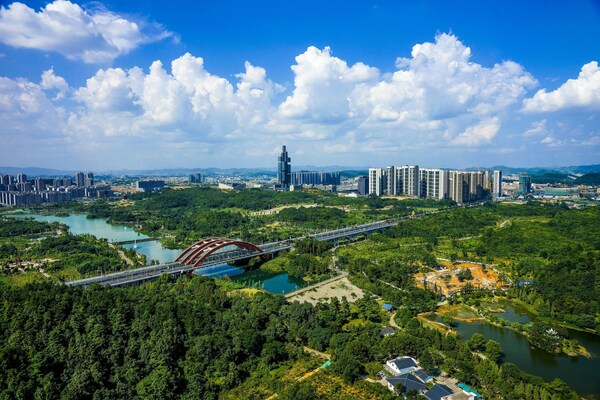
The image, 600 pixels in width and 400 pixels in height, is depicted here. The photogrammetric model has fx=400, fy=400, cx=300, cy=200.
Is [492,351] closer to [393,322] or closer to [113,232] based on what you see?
[393,322]

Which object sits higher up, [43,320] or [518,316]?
[43,320]

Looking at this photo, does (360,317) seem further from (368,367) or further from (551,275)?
(551,275)

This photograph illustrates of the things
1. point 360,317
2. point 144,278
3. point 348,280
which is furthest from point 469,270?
point 144,278

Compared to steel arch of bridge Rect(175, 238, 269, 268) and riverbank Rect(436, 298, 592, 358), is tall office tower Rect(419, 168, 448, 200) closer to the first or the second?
riverbank Rect(436, 298, 592, 358)

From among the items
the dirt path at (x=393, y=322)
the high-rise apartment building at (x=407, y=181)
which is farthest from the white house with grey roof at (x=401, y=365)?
the high-rise apartment building at (x=407, y=181)

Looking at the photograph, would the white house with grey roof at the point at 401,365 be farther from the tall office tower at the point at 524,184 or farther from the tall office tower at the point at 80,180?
the tall office tower at the point at 80,180

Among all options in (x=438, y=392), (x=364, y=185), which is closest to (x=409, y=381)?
(x=438, y=392)

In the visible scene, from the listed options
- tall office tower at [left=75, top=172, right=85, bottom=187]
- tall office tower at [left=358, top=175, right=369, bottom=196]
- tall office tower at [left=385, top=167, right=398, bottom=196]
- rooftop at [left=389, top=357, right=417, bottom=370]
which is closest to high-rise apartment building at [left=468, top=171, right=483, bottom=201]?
tall office tower at [left=385, top=167, right=398, bottom=196]
